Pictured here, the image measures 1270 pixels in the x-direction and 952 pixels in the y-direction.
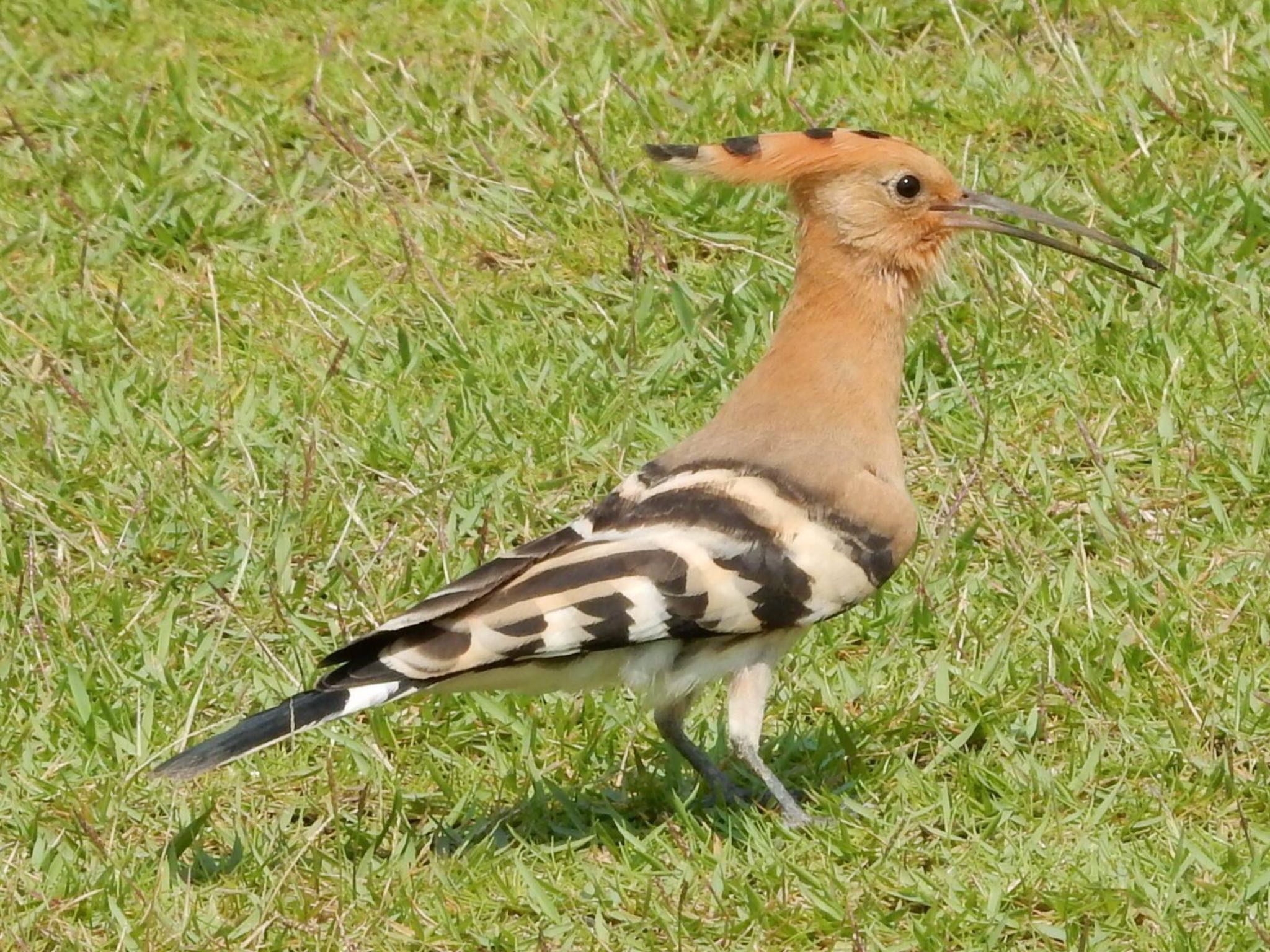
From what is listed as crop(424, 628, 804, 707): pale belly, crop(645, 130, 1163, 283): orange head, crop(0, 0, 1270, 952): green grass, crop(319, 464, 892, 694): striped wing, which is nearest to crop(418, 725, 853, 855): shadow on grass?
crop(0, 0, 1270, 952): green grass

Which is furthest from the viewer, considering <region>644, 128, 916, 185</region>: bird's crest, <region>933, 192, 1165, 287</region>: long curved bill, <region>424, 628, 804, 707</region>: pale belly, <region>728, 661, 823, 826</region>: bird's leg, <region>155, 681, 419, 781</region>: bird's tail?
<region>933, 192, 1165, 287</region>: long curved bill

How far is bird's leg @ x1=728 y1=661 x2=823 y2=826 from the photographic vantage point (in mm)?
3457

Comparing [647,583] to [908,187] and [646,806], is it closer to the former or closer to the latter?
[646,806]

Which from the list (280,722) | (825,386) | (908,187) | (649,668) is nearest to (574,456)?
(825,386)

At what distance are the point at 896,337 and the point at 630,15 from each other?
220cm

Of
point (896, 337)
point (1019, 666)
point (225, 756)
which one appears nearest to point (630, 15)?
point (896, 337)

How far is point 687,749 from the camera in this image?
367 centimetres

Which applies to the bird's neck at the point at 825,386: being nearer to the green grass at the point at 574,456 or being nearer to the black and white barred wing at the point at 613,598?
the black and white barred wing at the point at 613,598

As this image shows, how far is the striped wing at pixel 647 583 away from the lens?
323 cm

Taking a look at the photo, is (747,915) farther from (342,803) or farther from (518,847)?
(342,803)

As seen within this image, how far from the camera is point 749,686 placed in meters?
3.46

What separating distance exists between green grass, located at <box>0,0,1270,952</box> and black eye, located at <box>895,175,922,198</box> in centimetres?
57

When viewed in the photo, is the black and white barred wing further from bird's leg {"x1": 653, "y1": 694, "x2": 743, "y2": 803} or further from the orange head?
the orange head

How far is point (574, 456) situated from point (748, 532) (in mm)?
1072
